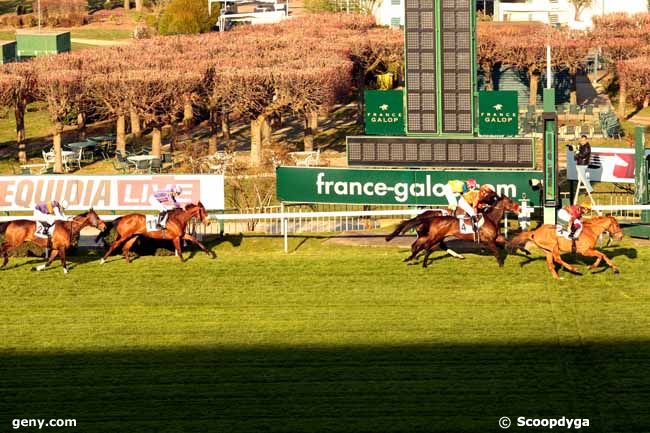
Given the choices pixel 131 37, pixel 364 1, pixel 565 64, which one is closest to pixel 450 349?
pixel 565 64

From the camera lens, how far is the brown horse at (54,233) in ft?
87.0

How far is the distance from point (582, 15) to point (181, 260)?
207 ft

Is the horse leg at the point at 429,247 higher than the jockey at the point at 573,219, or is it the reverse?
the jockey at the point at 573,219

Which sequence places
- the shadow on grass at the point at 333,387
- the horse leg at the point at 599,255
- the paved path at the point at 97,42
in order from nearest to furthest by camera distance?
the shadow on grass at the point at 333,387, the horse leg at the point at 599,255, the paved path at the point at 97,42

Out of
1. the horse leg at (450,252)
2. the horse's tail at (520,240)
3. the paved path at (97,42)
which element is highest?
the paved path at (97,42)

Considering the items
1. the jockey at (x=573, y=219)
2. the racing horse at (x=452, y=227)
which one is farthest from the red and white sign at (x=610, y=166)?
the jockey at (x=573, y=219)

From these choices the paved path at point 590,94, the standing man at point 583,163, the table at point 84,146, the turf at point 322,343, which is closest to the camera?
the turf at point 322,343

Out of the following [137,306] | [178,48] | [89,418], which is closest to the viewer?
[89,418]

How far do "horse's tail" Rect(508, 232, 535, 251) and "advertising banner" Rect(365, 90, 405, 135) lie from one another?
6.34 meters

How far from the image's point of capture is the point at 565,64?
58.3m

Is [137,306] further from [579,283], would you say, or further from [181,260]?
[579,283]

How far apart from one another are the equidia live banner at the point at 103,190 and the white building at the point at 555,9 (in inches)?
2120

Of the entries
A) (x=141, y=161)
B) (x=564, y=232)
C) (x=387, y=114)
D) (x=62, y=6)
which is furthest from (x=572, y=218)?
(x=62, y=6)

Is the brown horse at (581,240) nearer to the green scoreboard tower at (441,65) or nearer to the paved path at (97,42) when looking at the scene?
the green scoreboard tower at (441,65)
